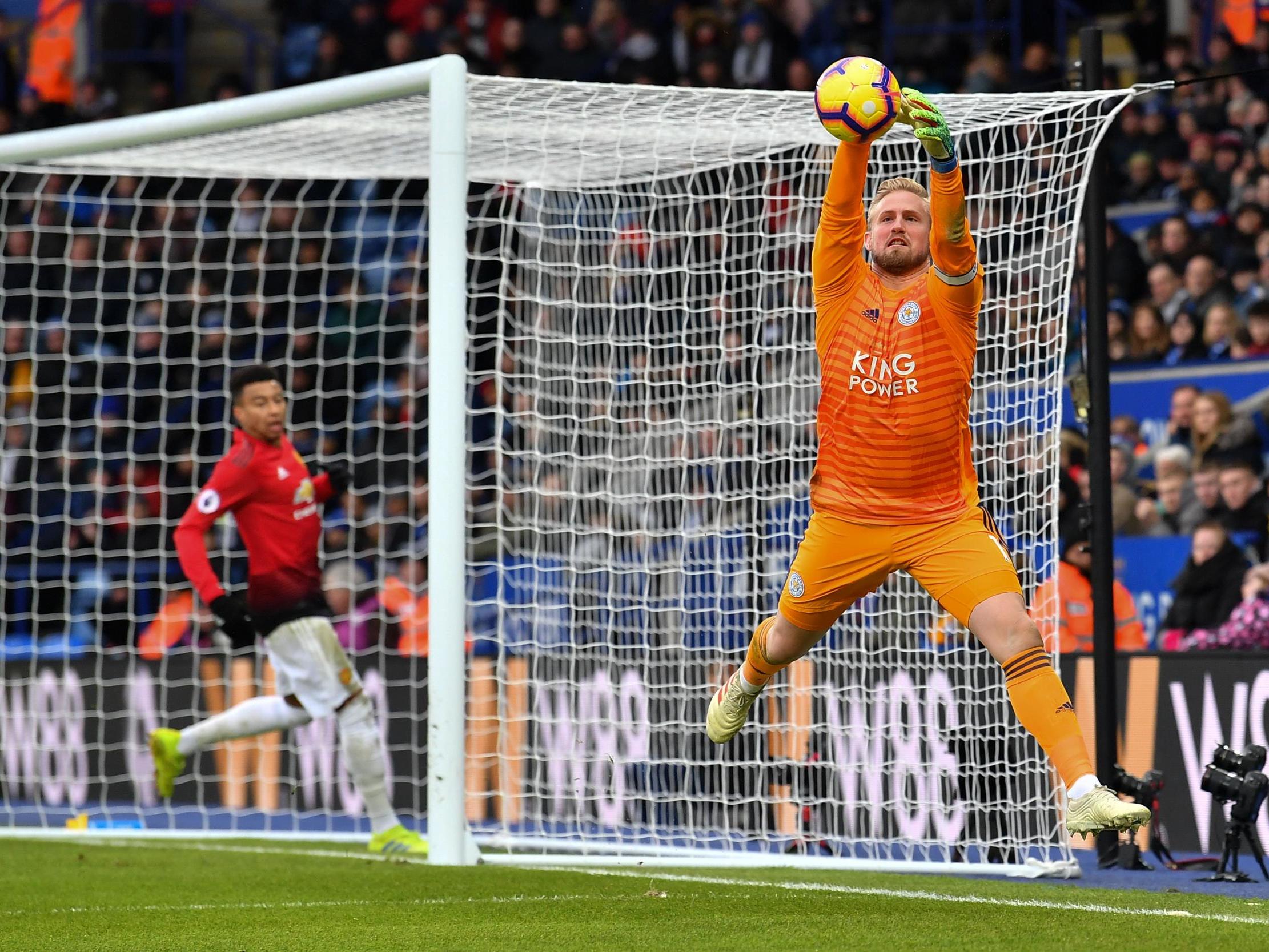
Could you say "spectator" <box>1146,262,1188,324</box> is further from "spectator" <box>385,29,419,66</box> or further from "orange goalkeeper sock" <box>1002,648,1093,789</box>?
"spectator" <box>385,29,419,66</box>

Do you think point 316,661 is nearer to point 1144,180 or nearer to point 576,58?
point 1144,180

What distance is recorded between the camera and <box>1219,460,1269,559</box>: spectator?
1034 cm


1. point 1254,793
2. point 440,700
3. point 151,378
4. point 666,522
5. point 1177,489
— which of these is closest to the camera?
point 1254,793

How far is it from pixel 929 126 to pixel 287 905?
3580 millimetres

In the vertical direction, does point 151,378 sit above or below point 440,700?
above

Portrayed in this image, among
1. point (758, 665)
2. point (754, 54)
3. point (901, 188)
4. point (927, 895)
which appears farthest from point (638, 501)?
point (754, 54)

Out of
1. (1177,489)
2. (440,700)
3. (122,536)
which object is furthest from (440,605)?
(122,536)

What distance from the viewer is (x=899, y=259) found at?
19.7ft

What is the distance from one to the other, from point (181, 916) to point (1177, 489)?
680cm

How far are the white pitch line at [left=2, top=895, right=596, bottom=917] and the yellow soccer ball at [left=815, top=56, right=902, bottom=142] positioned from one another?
290cm

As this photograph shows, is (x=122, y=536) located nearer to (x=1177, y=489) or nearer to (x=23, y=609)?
(x=23, y=609)

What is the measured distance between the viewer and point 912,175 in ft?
27.6

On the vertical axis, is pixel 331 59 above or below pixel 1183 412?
above

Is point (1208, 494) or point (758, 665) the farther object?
point (1208, 494)
